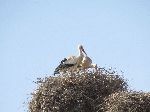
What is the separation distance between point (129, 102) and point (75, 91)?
156 centimetres

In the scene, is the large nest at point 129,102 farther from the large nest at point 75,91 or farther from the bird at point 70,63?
the bird at point 70,63

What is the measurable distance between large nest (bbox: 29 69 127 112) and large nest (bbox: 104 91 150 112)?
522mm

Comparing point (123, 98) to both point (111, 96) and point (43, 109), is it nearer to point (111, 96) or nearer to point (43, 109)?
point (111, 96)

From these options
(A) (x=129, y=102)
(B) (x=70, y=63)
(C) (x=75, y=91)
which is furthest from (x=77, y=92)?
(B) (x=70, y=63)

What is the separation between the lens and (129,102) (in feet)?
65.0


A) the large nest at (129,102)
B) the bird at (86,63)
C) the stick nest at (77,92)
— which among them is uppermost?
the bird at (86,63)

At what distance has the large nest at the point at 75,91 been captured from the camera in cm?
2059

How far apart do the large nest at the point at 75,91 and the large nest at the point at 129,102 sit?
1.71 feet

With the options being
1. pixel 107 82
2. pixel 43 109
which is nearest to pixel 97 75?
pixel 107 82

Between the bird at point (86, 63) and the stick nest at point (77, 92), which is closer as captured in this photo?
the stick nest at point (77, 92)

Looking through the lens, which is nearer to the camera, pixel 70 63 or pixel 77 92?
pixel 77 92

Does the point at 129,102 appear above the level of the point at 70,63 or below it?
below

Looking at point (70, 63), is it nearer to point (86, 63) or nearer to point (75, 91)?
point (86, 63)

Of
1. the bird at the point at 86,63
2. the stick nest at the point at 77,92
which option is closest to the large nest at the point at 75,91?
the stick nest at the point at 77,92
